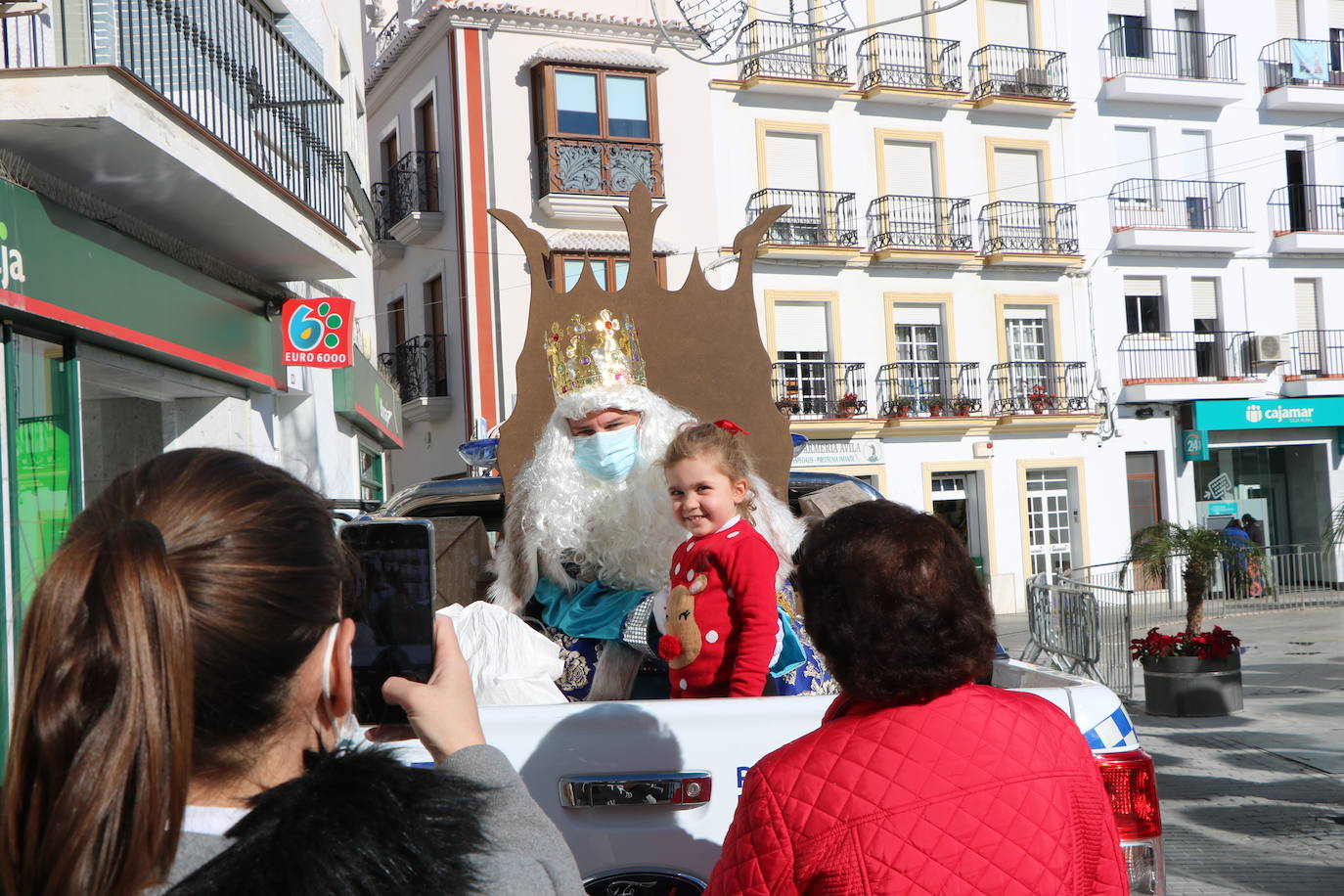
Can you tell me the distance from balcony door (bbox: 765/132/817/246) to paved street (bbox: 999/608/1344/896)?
44.9 ft

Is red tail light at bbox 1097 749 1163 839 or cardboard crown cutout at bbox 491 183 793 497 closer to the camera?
red tail light at bbox 1097 749 1163 839

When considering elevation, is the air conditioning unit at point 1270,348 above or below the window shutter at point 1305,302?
below

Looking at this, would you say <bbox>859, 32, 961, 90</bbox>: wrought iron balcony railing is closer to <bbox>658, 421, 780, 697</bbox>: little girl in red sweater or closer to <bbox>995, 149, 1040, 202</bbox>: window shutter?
<bbox>995, 149, 1040, 202</bbox>: window shutter

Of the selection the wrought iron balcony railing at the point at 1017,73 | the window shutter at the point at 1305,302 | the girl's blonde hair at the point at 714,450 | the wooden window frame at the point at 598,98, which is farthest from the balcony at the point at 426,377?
the girl's blonde hair at the point at 714,450

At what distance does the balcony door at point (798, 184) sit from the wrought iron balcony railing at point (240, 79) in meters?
12.8

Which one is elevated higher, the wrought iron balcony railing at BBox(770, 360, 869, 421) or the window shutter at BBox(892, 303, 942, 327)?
the window shutter at BBox(892, 303, 942, 327)

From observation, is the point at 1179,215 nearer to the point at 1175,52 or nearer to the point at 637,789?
the point at 1175,52

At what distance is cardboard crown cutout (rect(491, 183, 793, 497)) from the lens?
4.59 m

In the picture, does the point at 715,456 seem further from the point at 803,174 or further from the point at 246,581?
the point at 803,174

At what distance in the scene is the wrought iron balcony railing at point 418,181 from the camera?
80.2ft

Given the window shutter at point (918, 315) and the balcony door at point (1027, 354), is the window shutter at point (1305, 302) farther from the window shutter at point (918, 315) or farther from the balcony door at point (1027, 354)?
the window shutter at point (918, 315)

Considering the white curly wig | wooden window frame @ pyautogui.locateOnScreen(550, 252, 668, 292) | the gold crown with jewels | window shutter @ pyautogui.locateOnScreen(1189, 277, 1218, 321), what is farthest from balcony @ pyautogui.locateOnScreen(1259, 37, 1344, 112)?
the white curly wig

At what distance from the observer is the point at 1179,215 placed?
27.7 metres

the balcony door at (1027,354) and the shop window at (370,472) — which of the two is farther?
the balcony door at (1027,354)
